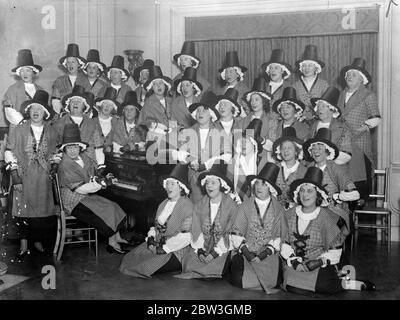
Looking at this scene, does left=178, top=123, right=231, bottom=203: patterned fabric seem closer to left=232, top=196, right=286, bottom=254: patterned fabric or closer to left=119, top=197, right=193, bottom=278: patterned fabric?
left=119, top=197, right=193, bottom=278: patterned fabric

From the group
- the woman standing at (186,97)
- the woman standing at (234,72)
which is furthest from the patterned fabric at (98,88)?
the woman standing at (234,72)

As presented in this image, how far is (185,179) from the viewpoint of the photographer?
432 centimetres

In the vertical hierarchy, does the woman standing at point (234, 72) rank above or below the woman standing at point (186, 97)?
above

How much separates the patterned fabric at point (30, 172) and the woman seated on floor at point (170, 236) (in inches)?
43.9

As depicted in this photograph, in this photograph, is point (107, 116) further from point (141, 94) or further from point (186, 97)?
point (186, 97)

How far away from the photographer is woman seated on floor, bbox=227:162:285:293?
393cm

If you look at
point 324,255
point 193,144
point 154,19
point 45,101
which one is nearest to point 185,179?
point 193,144

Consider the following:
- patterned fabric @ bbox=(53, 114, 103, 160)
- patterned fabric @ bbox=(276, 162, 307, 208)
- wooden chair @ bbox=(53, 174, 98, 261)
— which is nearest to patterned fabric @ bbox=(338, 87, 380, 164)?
patterned fabric @ bbox=(276, 162, 307, 208)

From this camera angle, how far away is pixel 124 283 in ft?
13.3

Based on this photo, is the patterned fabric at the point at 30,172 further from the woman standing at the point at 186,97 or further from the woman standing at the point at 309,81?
the woman standing at the point at 309,81

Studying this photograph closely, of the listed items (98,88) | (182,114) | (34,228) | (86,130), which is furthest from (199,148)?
(98,88)

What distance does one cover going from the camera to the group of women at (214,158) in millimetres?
3980

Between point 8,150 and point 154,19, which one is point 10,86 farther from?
point 154,19
